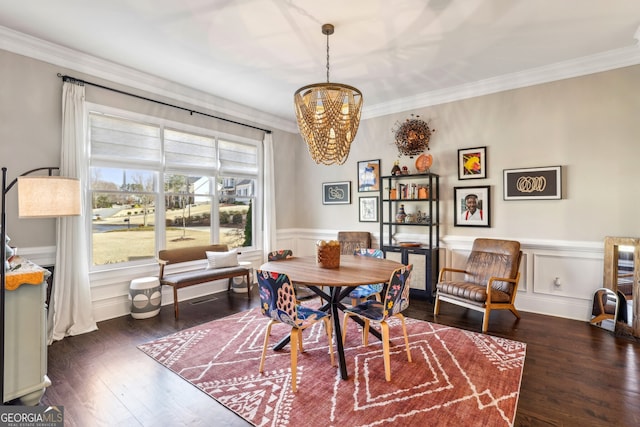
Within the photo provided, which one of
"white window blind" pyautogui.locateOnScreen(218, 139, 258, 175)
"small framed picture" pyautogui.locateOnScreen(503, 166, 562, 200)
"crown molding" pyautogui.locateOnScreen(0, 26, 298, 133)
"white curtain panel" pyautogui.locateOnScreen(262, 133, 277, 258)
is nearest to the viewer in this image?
"crown molding" pyautogui.locateOnScreen(0, 26, 298, 133)

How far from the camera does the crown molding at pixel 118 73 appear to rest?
3188 millimetres

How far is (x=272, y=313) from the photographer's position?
243 cm

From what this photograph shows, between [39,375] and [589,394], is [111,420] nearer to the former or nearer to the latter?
[39,375]

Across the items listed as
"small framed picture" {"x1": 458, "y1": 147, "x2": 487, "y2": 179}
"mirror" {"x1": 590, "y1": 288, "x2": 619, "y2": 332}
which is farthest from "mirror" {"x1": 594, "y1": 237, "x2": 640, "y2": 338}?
"small framed picture" {"x1": 458, "y1": 147, "x2": 487, "y2": 179}

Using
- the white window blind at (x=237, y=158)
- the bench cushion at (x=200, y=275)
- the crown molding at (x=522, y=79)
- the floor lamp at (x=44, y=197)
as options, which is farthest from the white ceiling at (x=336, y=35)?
the bench cushion at (x=200, y=275)

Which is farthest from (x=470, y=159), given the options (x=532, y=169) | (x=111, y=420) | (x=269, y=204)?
(x=111, y=420)

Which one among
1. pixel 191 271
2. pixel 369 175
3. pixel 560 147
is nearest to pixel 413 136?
pixel 369 175

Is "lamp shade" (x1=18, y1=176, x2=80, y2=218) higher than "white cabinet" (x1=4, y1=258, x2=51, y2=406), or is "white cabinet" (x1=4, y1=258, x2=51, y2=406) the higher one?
"lamp shade" (x1=18, y1=176, x2=80, y2=218)

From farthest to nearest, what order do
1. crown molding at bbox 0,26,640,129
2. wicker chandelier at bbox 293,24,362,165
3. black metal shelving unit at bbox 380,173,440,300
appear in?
black metal shelving unit at bbox 380,173,440,300 → crown molding at bbox 0,26,640,129 → wicker chandelier at bbox 293,24,362,165

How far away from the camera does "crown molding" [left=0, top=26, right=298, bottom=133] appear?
126 inches

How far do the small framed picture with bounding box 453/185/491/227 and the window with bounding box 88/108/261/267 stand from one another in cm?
328

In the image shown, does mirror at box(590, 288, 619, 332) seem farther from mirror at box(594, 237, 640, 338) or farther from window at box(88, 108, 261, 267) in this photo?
window at box(88, 108, 261, 267)

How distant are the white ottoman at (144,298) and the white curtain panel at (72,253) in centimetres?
41

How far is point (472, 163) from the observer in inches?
175
